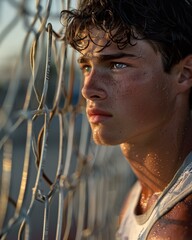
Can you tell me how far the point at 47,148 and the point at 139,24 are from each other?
182cm

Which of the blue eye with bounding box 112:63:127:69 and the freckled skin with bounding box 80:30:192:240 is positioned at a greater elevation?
the blue eye with bounding box 112:63:127:69

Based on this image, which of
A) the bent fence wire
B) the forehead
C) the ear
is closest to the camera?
the bent fence wire

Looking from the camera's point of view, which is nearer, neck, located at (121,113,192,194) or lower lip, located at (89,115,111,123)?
lower lip, located at (89,115,111,123)

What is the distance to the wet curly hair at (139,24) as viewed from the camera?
202 cm

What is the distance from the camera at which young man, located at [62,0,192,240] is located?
2.01m

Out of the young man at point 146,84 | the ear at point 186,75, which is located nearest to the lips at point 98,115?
the young man at point 146,84

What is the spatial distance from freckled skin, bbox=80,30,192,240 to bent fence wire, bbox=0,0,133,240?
14 centimetres

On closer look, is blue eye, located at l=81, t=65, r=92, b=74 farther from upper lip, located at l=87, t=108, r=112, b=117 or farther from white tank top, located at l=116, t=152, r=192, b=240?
white tank top, located at l=116, t=152, r=192, b=240

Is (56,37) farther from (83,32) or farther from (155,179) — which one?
(155,179)

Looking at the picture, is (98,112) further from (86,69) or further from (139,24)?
(139,24)

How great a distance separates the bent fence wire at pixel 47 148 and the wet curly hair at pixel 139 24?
0.09 m

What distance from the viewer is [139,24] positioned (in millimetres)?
2023

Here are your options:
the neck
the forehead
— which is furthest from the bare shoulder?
the forehead

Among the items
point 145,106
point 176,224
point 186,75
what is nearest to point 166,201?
point 176,224
